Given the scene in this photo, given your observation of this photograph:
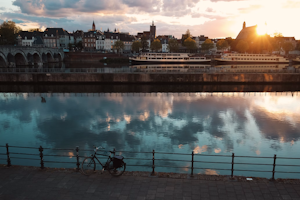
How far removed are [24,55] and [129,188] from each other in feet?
257

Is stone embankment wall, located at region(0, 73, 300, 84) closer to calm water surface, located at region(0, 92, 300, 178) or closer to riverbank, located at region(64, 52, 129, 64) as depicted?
calm water surface, located at region(0, 92, 300, 178)

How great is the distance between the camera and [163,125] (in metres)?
21.3

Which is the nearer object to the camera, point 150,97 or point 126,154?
point 126,154

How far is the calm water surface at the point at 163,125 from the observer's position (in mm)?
16125

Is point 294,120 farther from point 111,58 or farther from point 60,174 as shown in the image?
point 111,58

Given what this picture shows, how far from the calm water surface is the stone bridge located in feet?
122

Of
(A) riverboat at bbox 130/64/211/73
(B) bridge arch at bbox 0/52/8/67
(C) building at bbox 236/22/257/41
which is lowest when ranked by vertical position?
(A) riverboat at bbox 130/64/211/73

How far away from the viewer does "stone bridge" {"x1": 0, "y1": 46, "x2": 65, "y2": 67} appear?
214 ft

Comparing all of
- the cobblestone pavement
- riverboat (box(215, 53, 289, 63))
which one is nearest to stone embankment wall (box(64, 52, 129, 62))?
riverboat (box(215, 53, 289, 63))

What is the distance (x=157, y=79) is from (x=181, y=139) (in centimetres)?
2891

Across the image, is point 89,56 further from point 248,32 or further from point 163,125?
point 248,32

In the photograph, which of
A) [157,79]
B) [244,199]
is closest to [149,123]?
[244,199]

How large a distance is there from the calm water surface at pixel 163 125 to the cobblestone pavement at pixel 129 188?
4543 mm

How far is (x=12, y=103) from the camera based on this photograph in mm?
30891
